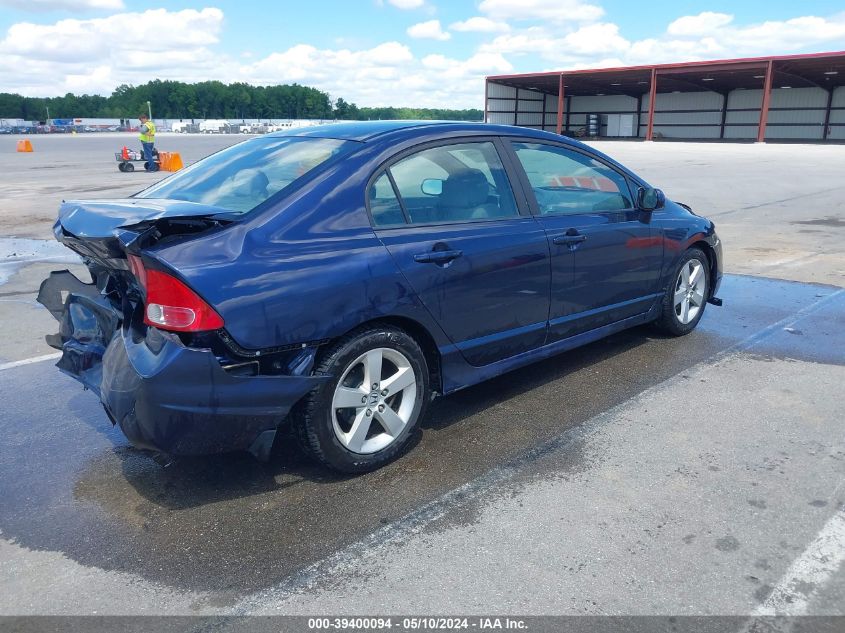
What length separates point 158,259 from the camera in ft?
9.23

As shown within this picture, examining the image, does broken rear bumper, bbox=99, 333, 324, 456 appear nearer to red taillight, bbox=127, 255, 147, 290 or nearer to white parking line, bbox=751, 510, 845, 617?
red taillight, bbox=127, 255, 147, 290

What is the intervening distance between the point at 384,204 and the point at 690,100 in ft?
199

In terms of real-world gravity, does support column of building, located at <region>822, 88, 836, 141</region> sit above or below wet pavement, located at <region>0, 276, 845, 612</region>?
above

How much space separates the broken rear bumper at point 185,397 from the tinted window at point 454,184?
1.12m

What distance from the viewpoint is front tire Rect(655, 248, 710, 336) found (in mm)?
5340

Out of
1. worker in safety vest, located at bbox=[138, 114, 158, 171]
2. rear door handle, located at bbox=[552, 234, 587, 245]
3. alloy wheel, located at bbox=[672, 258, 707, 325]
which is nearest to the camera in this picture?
rear door handle, located at bbox=[552, 234, 587, 245]

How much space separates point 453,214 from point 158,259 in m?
1.60

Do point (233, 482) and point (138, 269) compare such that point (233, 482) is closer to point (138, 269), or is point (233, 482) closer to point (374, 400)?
point (374, 400)

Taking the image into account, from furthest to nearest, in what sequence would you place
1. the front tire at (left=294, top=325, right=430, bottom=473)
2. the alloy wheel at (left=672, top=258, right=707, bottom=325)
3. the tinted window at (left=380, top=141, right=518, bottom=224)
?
the alloy wheel at (left=672, top=258, right=707, bottom=325) < the tinted window at (left=380, top=141, right=518, bottom=224) < the front tire at (left=294, top=325, right=430, bottom=473)

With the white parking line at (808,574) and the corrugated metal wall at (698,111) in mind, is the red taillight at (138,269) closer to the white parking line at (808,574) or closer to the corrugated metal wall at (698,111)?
the white parking line at (808,574)

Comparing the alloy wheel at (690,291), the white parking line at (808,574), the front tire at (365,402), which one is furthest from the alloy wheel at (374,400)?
the alloy wheel at (690,291)

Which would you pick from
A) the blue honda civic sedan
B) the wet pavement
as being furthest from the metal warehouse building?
the wet pavement

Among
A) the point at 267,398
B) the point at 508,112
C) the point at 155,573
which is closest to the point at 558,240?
the point at 267,398

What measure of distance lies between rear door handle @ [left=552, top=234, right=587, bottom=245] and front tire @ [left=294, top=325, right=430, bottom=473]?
1211mm
